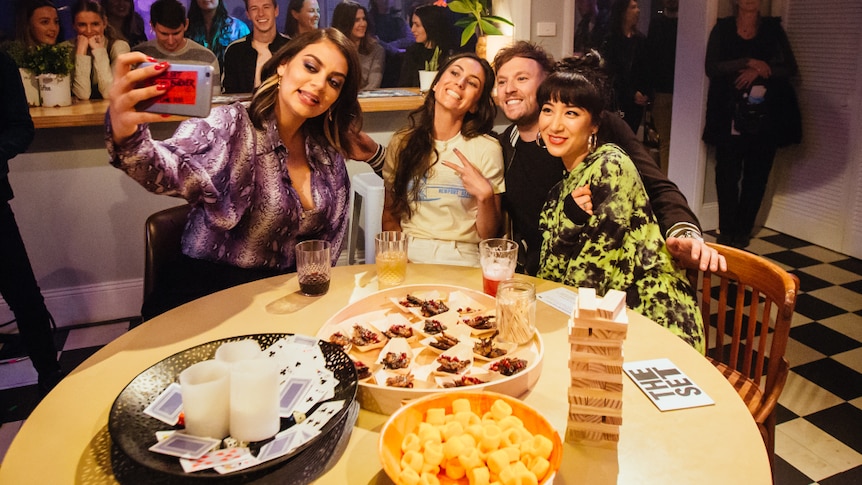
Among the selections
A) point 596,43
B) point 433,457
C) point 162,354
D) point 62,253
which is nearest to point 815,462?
point 433,457

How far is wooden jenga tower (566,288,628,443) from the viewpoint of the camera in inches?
40.0

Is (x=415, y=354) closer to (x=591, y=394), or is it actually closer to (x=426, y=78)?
(x=591, y=394)

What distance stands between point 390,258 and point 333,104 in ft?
2.10

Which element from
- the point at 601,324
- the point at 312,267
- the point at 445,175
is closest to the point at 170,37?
the point at 445,175

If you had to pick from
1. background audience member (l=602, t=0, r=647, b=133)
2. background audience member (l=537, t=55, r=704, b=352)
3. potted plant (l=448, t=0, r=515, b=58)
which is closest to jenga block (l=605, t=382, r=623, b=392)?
background audience member (l=537, t=55, r=704, b=352)

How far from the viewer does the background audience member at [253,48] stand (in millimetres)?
3533

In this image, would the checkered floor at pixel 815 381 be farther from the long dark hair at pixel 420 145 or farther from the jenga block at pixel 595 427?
the long dark hair at pixel 420 145

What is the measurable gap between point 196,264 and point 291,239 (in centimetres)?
30

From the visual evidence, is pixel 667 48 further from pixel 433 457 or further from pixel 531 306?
pixel 433 457

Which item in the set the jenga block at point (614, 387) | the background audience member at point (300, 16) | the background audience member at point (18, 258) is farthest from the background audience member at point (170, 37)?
the jenga block at point (614, 387)

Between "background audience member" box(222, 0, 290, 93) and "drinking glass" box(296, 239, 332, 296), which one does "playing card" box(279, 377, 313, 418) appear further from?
"background audience member" box(222, 0, 290, 93)

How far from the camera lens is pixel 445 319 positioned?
1.49 meters

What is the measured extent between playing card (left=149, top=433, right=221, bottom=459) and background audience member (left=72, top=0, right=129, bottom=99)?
8.72ft

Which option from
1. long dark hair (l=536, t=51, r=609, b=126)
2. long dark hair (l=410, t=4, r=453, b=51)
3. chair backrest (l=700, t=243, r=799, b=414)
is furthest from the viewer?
long dark hair (l=410, t=4, r=453, b=51)
